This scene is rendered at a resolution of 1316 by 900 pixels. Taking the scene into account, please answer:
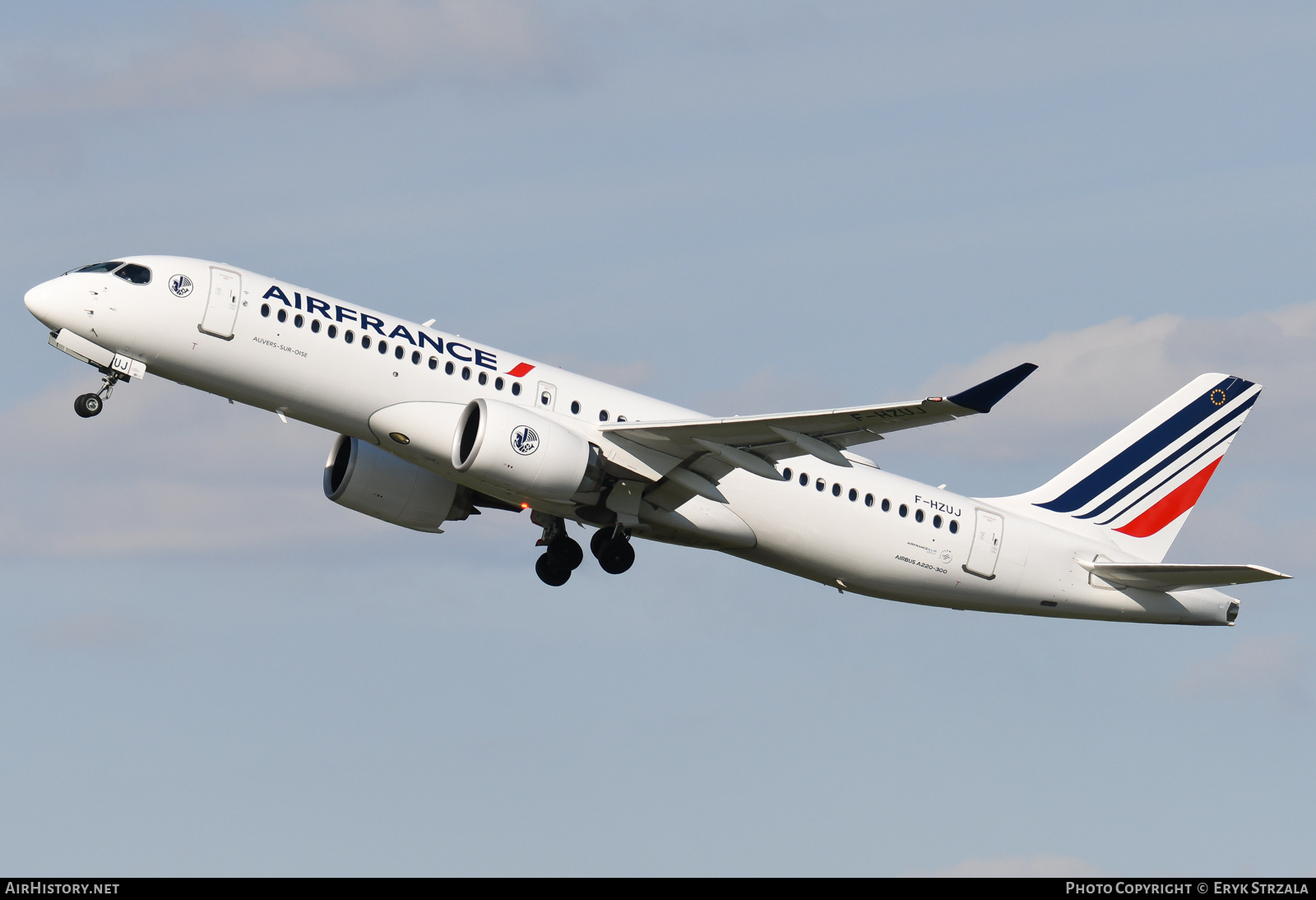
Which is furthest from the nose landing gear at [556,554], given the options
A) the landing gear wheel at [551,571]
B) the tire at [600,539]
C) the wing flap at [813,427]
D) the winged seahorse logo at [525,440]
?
the winged seahorse logo at [525,440]

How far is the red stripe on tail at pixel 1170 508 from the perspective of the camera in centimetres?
4344

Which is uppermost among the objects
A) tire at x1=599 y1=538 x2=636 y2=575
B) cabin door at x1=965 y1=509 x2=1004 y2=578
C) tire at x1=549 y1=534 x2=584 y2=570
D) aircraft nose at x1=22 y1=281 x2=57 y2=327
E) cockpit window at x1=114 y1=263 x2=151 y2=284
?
cockpit window at x1=114 y1=263 x2=151 y2=284

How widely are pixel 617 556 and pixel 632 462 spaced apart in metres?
2.68

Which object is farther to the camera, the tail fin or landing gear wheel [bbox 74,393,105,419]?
the tail fin

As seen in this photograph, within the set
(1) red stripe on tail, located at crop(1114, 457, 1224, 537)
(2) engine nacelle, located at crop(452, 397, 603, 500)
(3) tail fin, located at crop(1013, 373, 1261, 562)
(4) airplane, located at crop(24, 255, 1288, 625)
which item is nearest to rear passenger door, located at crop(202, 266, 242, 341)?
(4) airplane, located at crop(24, 255, 1288, 625)

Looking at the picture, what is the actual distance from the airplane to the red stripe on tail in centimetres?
5

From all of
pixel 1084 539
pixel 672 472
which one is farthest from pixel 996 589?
pixel 672 472

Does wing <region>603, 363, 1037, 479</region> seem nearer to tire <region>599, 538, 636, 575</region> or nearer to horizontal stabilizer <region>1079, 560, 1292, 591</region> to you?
tire <region>599, 538, 636, 575</region>

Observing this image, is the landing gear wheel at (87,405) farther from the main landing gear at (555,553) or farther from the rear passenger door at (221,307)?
the main landing gear at (555,553)

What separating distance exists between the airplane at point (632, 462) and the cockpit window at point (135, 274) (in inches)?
2.0

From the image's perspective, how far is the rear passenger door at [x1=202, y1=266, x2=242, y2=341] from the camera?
1364 inches

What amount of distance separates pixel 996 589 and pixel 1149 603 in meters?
4.02

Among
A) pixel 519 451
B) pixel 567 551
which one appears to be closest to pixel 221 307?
pixel 519 451

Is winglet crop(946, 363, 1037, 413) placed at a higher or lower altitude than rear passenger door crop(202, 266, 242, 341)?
lower
